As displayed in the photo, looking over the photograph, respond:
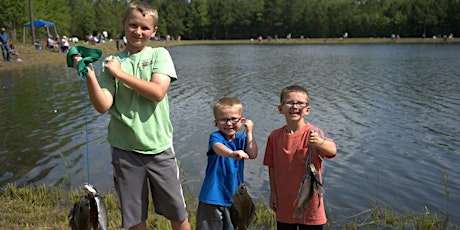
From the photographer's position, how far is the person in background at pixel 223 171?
3689 mm

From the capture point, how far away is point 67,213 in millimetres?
5531

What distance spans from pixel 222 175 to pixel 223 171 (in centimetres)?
3

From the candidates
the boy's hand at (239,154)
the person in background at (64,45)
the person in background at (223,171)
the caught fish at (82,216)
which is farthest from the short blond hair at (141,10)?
the person in background at (64,45)

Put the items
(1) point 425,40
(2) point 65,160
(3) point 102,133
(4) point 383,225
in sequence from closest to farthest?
(4) point 383,225 < (2) point 65,160 < (3) point 102,133 < (1) point 425,40

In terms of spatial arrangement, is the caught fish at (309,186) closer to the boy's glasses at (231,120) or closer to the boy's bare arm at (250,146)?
the boy's bare arm at (250,146)

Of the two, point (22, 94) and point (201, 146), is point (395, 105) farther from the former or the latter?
point (22, 94)

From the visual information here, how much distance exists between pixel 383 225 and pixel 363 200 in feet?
3.63

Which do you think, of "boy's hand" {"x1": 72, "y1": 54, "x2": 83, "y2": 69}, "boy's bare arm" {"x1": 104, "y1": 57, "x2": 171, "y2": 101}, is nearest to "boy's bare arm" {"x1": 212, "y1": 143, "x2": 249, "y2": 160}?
"boy's bare arm" {"x1": 104, "y1": 57, "x2": 171, "y2": 101}

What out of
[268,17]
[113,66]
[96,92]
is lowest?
[96,92]

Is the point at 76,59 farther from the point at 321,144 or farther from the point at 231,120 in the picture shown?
the point at 321,144

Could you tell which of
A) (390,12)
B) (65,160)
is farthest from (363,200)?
(390,12)

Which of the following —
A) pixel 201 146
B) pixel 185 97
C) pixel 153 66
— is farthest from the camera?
pixel 185 97

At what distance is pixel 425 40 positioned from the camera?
7075cm

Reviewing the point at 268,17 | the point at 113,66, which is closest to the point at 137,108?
the point at 113,66
